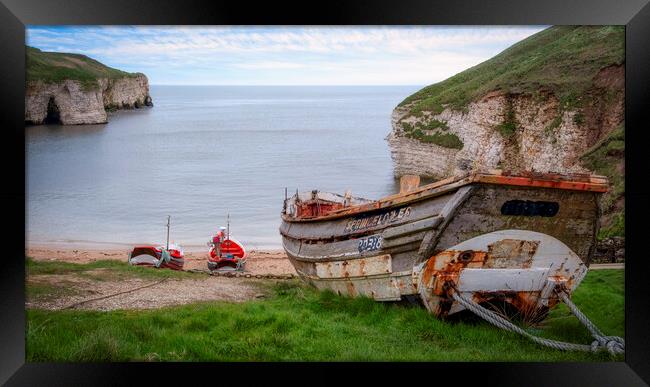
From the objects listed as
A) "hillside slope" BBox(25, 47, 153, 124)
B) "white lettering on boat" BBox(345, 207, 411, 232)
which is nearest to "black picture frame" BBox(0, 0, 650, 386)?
"hillside slope" BBox(25, 47, 153, 124)

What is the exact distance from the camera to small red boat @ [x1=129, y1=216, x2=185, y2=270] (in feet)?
27.3

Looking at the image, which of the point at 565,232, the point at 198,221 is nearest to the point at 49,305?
the point at 198,221

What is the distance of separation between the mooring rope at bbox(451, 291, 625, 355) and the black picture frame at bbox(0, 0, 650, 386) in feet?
0.63

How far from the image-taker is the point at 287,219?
30.9 feet

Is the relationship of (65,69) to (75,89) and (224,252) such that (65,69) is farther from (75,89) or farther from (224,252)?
(224,252)

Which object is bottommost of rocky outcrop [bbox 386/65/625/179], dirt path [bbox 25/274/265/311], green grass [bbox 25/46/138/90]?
dirt path [bbox 25/274/265/311]

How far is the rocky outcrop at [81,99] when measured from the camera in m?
7.79

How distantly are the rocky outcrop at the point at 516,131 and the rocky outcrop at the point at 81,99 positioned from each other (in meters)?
3.20

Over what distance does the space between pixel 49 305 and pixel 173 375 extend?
166 cm

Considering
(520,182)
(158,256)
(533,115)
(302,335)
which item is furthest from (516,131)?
(158,256)

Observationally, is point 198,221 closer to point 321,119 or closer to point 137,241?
point 137,241

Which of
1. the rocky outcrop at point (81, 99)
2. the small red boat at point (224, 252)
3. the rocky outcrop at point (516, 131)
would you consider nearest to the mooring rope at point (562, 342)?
the rocky outcrop at point (516, 131)

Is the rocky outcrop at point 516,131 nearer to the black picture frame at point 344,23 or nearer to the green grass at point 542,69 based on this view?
the green grass at point 542,69

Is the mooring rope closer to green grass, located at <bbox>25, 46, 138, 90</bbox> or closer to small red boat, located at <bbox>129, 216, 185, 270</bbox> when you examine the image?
small red boat, located at <bbox>129, 216, 185, 270</bbox>
